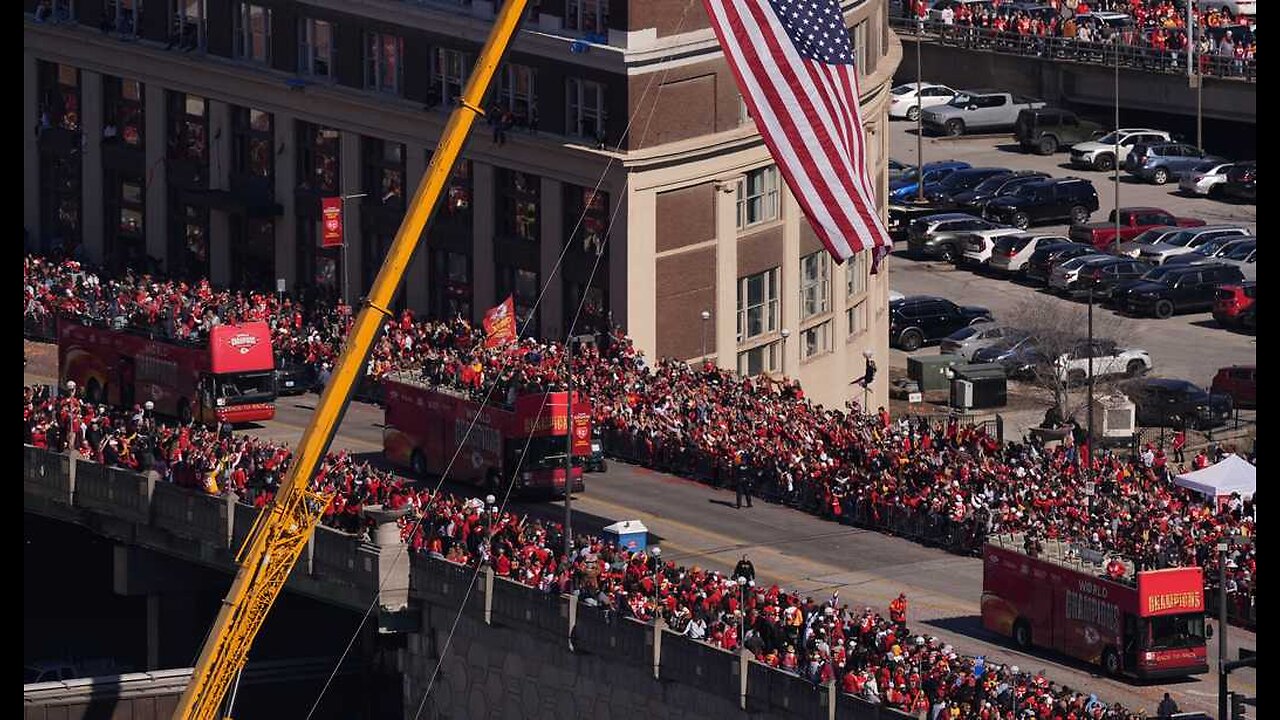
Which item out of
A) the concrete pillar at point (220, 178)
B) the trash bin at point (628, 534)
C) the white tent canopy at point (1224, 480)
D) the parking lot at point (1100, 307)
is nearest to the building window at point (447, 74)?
the concrete pillar at point (220, 178)

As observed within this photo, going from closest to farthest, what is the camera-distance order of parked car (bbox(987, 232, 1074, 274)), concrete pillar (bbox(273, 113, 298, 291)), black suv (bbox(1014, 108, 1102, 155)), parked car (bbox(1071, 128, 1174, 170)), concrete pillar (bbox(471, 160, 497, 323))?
concrete pillar (bbox(471, 160, 497, 323)) < concrete pillar (bbox(273, 113, 298, 291)) < parked car (bbox(987, 232, 1074, 274)) < parked car (bbox(1071, 128, 1174, 170)) < black suv (bbox(1014, 108, 1102, 155))

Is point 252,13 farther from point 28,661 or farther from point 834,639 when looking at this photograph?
point 834,639

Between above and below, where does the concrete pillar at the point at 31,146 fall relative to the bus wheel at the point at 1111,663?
above

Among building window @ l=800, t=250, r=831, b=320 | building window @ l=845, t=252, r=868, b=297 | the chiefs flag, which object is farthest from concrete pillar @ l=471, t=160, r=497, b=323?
building window @ l=845, t=252, r=868, b=297

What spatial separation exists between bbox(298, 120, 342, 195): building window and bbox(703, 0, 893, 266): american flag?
44.8 meters

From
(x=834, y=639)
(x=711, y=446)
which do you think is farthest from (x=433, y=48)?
(x=834, y=639)

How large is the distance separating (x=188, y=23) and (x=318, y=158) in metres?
8.59

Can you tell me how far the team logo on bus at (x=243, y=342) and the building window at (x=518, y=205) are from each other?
38.3 ft

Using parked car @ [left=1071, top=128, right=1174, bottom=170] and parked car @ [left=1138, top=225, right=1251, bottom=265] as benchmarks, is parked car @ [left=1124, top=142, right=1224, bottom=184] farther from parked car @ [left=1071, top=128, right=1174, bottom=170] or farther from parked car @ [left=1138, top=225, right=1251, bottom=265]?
parked car @ [left=1138, top=225, right=1251, bottom=265]

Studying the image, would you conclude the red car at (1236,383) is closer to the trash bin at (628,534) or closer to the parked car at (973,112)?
the trash bin at (628,534)

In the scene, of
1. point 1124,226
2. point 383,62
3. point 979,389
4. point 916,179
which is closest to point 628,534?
point 979,389

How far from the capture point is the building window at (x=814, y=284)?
103 meters

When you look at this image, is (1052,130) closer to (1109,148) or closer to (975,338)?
(1109,148)

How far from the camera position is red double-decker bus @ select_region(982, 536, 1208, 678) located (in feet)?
217
